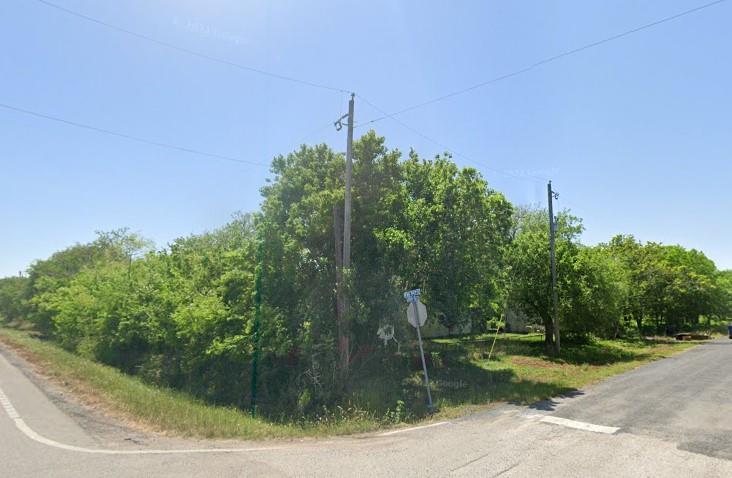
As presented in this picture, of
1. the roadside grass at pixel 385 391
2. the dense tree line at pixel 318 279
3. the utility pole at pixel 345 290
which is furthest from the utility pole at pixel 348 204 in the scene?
the roadside grass at pixel 385 391

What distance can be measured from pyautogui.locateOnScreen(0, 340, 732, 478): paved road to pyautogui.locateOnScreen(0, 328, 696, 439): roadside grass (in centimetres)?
83

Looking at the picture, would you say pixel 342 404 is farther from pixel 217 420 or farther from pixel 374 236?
pixel 374 236

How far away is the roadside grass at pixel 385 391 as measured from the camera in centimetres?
908

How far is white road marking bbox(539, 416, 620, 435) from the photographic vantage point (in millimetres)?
7988

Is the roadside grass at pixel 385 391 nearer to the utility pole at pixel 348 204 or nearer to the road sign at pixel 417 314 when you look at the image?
the road sign at pixel 417 314

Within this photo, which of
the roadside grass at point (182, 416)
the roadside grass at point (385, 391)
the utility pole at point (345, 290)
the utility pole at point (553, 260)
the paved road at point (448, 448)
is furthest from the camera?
the utility pole at point (553, 260)

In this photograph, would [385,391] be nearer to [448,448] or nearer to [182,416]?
[448,448]

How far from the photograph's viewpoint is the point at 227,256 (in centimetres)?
1427

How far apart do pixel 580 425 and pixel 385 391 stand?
5.33 m

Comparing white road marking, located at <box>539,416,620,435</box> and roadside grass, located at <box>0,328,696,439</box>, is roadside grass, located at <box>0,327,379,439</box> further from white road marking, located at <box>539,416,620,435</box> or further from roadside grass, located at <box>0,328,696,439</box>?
white road marking, located at <box>539,416,620,435</box>

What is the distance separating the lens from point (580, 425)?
332 inches

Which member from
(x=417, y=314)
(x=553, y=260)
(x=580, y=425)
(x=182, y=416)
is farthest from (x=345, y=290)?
(x=553, y=260)

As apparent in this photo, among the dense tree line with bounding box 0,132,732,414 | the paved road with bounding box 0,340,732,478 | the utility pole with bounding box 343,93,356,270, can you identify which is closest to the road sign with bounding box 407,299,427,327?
the dense tree line with bounding box 0,132,732,414

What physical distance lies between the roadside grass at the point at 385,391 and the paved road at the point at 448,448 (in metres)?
0.83
